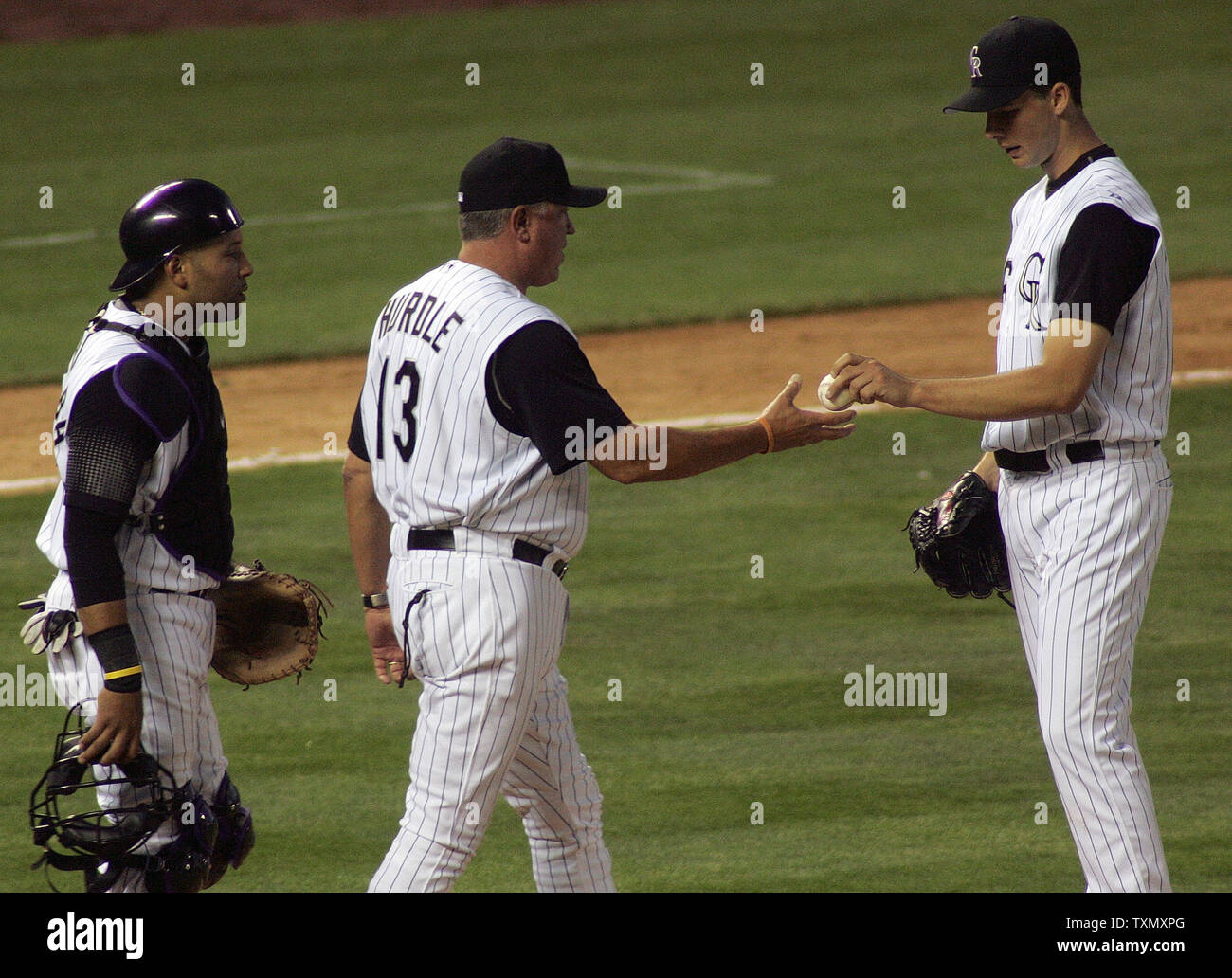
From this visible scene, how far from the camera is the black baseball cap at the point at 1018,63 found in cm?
446

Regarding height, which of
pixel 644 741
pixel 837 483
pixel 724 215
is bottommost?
pixel 644 741

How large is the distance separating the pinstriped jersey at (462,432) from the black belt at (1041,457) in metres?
1.07

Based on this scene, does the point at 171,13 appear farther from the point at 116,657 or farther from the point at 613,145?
the point at 116,657

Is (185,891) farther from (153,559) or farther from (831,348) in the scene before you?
(831,348)

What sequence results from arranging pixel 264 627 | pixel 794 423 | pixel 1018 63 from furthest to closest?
pixel 264 627
pixel 1018 63
pixel 794 423

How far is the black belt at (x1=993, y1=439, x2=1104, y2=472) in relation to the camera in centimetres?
441

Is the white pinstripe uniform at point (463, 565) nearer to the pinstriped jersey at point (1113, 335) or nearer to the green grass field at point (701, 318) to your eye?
the pinstriped jersey at point (1113, 335)

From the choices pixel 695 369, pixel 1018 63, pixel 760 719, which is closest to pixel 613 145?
pixel 695 369

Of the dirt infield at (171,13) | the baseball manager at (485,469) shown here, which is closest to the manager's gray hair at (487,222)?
the baseball manager at (485,469)

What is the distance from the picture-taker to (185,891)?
166 inches

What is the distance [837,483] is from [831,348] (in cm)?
348

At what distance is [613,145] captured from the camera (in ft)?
74.2

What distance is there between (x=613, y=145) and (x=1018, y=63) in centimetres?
1843

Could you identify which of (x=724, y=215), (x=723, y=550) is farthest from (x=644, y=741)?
(x=724, y=215)
